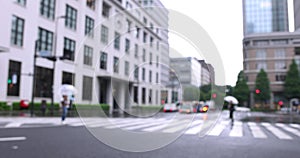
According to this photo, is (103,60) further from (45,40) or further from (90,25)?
(45,40)

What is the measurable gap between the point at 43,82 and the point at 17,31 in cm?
517

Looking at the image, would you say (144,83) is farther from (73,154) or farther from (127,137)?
(73,154)

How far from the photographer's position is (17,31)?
21984 mm

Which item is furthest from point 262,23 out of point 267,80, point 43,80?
point 43,80

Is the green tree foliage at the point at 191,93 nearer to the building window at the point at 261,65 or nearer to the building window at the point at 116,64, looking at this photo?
the building window at the point at 116,64

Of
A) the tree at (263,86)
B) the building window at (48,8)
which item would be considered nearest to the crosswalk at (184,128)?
the building window at (48,8)

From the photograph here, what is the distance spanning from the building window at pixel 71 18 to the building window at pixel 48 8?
140 centimetres

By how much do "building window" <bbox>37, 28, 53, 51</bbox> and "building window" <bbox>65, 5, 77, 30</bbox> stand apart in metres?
2.28

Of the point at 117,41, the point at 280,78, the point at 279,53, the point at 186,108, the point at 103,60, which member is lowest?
the point at 186,108

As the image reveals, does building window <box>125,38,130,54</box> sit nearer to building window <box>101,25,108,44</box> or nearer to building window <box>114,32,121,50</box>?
building window <box>114,32,121,50</box>

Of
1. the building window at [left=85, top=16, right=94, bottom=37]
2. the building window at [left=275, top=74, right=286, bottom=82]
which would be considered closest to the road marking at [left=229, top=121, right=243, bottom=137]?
the building window at [left=85, top=16, right=94, bottom=37]

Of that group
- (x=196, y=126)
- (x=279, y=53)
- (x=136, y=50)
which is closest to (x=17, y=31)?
(x=196, y=126)

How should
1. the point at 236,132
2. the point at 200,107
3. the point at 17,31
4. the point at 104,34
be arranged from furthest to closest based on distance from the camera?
the point at 17,31 → the point at 236,132 → the point at 104,34 → the point at 200,107

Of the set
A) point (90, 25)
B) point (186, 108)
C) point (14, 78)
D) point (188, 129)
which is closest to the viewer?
point (186, 108)
